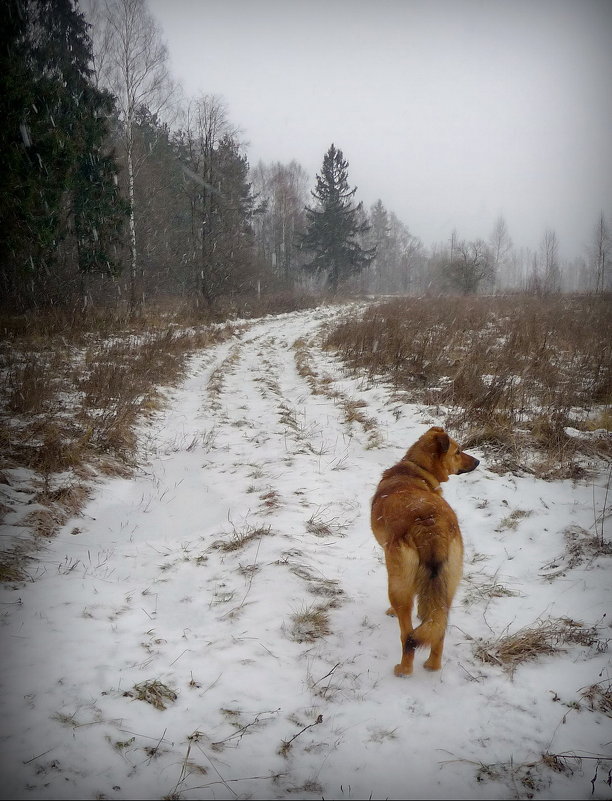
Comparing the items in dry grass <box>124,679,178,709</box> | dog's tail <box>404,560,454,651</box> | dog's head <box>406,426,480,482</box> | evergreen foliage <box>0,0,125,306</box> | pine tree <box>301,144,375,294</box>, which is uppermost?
pine tree <box>301,144,375,294</box>

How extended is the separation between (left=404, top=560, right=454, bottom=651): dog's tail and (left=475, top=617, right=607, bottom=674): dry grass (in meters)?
0.56

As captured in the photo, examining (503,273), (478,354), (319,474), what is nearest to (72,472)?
(319,474)

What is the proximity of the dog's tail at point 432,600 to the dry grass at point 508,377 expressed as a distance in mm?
3046

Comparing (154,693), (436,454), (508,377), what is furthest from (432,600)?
(508,377)

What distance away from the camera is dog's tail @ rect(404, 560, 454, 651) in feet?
6.65

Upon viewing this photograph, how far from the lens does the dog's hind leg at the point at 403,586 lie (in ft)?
6.90

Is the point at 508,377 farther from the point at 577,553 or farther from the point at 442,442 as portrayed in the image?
the point at 442,442

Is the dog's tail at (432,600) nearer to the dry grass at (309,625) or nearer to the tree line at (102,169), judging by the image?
the dry grass at (309,625)

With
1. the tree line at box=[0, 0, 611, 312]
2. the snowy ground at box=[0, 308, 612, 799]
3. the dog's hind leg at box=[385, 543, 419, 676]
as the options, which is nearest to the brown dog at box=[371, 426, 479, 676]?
the dog's hind leg at box=[385, 543, 419, 676]

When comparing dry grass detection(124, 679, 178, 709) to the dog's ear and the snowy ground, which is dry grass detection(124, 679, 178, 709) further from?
the dog's ear

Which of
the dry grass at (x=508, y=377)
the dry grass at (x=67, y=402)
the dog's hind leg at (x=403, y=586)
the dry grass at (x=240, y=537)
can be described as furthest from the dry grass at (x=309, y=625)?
the dry grass at (x=508, y=377)

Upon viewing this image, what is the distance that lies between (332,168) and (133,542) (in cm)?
4007

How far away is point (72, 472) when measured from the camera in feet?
14.3

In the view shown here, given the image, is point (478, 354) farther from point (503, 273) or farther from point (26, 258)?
point (503, 273)
